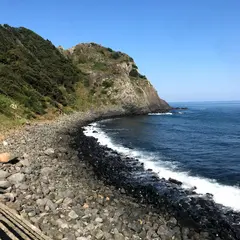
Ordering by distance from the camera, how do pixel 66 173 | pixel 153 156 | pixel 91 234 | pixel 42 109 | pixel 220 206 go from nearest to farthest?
pixel 91 234
pixel 220 206
pixel 66 173
pixel 153 156
pixel 42 109

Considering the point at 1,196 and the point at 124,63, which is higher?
the point at 124,63

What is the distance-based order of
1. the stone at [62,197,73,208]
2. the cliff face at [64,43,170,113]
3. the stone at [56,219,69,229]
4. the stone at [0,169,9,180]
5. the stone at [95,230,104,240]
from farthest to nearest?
the cliff face at [64,43,170,113] → the stone at [0,169,9,180] → the stone at [62,197,73,208] → the stone at [56,219,69,229] → the stone at [95,230,104,240]

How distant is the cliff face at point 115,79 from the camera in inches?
3664

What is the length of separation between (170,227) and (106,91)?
78956mm

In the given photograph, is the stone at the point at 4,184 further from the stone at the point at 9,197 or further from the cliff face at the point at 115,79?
the cliff face at the point at 115,79

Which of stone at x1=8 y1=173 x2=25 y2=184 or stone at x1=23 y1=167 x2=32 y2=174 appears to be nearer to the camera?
stone at x1=8 y1=173 x2=25 y2=184

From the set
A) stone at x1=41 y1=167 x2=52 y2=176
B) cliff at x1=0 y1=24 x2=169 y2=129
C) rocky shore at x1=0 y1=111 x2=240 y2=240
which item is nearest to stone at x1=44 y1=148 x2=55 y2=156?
rocky shore at x1=0 y1=111 x2=240 y2=240

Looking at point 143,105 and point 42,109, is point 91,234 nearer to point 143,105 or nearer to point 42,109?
point 42,109

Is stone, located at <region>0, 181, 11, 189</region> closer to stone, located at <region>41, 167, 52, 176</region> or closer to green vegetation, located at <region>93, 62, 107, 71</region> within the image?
stone, located at <region>41, 167, 52, 176</region>

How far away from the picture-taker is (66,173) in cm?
2225

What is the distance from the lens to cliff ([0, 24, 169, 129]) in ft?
163

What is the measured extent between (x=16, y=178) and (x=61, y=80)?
221 ft

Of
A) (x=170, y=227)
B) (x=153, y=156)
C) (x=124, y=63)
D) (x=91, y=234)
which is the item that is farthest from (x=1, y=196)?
(x=124, y=63)

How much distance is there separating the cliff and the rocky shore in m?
17.4
